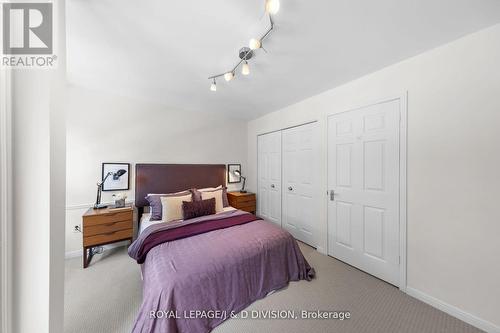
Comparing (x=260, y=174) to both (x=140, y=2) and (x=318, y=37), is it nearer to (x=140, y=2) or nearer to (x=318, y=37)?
(x=318, y=37)

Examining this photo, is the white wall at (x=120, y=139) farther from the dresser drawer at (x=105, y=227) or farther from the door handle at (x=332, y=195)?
the door handle at (x=332, y=195)

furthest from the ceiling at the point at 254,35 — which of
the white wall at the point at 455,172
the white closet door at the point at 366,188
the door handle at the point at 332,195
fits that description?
the door handle at the point at 332,195

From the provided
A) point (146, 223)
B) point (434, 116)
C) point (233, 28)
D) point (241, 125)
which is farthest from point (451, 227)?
point (241, 125)

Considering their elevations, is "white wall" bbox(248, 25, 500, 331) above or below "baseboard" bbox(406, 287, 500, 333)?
above

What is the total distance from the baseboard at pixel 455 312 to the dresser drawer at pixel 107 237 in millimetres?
3441

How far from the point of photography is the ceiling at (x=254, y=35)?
1252 millimetres

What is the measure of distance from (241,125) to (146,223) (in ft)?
9.00

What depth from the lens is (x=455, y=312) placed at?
1.56 m

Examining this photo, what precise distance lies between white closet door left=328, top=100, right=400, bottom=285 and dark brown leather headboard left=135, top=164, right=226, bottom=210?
219 cm

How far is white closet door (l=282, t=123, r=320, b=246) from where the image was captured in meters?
2.82

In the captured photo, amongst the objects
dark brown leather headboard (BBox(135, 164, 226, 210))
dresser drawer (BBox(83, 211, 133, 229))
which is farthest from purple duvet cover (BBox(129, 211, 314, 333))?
dark brown leather headboard (BBox(135, 164, 226, 210))

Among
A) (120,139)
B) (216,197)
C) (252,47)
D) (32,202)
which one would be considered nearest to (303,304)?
(216,197)

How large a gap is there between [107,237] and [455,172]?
3871mm

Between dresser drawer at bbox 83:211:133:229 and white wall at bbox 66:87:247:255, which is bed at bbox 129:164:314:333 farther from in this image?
white wall at bbox 66:87:247:255
